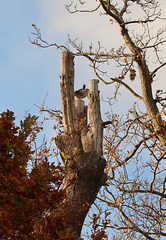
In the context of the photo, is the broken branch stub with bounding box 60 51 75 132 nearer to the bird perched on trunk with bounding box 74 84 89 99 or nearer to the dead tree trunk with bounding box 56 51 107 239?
the dead tree trunk with bounding box 56 51 107 239

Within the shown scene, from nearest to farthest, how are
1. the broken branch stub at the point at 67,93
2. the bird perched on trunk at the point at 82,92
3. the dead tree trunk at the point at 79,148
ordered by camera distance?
the dead tree trunk at the point at 79,148 → the broken branch stub at the point at 67,93 → the bird perched on trunk at the point at 82,92

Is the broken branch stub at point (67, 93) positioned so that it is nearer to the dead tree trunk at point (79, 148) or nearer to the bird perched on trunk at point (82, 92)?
the dead tree trunk at point (79, 148)

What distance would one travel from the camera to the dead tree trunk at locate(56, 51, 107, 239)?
6922mm

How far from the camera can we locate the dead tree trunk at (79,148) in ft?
22.7

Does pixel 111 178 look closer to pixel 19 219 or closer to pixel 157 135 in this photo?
pixel 157 135

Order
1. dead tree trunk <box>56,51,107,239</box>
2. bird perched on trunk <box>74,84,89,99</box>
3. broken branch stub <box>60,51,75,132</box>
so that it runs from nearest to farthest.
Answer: dead tree trunk <box>56,51,107,239</box>, broken branch stub <box>60,51,75,132</box>, bird perched on trunk <box>74,84,89,99</box>

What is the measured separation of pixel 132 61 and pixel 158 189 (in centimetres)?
457

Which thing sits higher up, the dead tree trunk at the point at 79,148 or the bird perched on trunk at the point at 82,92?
the bird perched on trunk at the point at 82,92

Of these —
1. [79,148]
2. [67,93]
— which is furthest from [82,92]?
[79,148]

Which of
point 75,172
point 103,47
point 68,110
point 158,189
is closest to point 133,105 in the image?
point 103,47

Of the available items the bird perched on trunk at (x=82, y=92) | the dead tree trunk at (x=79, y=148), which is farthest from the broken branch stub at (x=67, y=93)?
the bird perched on trunk at (x=82, y=92)

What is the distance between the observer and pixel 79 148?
752 cm

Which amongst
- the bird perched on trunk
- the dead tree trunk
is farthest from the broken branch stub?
the bird perched on trunk

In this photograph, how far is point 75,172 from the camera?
282 inches
